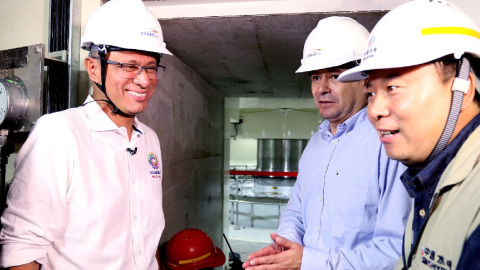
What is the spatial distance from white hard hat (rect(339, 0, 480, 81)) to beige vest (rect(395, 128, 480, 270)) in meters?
0.27

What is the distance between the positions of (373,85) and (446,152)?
1.02 ft

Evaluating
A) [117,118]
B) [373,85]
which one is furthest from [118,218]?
[373,85]

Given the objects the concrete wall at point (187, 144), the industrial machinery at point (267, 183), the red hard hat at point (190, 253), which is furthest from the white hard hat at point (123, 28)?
the industrial machinery at point (267, 183)

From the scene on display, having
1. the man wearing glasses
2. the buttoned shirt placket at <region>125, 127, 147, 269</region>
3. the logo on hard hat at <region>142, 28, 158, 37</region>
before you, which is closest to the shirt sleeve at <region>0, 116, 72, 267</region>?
the man wearing glasses

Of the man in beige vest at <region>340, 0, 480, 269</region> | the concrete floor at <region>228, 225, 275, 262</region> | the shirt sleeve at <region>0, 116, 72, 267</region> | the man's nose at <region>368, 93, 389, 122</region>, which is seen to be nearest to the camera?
the man in beige vest at <region>340, 0, 480, 269</region>

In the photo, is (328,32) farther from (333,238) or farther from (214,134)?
(214,134)

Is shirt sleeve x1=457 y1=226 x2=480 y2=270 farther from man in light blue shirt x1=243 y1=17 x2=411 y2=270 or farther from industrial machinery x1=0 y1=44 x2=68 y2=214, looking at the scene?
industrial machinery x1=0 y1=44 x2=68 y2=214

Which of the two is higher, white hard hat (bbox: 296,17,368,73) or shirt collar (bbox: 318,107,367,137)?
white hard hat (bbox: 296,17,368,73)

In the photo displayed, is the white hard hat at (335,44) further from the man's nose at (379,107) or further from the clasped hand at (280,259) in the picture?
the clasped hand at (280,259)

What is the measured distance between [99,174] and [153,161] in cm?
40

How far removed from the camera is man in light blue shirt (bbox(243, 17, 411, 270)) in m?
1.40

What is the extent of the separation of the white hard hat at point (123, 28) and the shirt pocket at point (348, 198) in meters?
1.21

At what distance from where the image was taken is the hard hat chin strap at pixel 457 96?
0.86 m

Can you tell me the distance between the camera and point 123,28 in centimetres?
153
